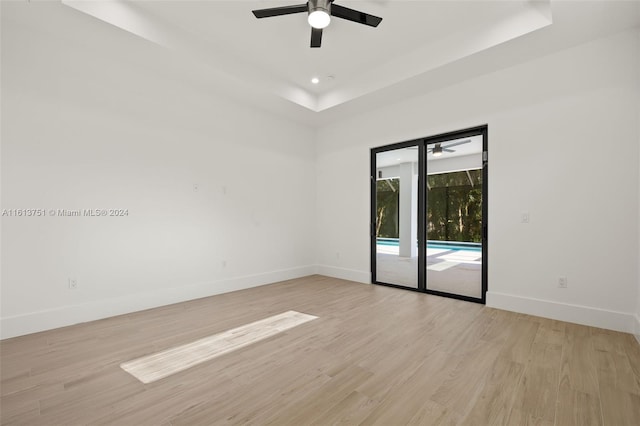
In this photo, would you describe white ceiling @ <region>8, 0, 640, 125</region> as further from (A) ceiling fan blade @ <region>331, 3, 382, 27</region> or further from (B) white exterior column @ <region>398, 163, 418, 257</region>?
(B) white exterior column @ <region>398, 163, 418, 257</region>

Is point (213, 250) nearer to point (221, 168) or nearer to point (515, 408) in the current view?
point (221, 168)

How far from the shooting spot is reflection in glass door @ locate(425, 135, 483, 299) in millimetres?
4102

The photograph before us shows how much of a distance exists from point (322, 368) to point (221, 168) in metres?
3.29

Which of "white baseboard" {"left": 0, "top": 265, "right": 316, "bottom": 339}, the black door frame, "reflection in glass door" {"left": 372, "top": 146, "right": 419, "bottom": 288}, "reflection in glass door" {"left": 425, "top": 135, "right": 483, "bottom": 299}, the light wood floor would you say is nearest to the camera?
the light wood floor

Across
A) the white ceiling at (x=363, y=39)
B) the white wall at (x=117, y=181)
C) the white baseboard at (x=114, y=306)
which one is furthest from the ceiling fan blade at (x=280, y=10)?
the white baseboard at (x=114, y=306)

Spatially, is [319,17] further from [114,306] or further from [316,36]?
[114,306]

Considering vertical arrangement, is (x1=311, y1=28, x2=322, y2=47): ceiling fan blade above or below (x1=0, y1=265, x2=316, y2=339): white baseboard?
above

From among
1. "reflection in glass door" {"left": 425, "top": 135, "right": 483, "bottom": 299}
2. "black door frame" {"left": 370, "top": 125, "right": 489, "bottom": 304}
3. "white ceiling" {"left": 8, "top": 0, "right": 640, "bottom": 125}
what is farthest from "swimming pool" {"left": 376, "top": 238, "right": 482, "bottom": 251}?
"white ceiling" {"left": 8, "top": 0, "right": 640, "bottom": 125}

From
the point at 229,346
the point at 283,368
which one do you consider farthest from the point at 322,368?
the point at 229,346

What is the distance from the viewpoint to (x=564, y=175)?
318 cm

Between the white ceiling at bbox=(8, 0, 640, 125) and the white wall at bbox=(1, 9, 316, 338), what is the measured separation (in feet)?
1.20

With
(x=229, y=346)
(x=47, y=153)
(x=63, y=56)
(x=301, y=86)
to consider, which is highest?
(x=301, y=86)

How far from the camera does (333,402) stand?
1.77 meters

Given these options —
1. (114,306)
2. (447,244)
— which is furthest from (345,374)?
(447,244)
